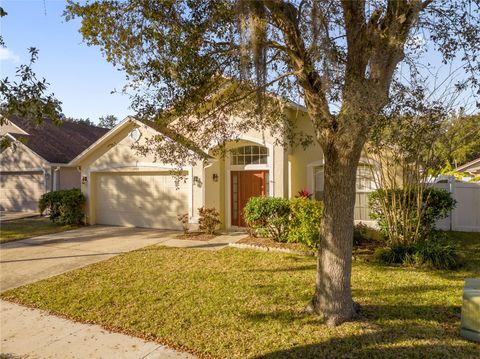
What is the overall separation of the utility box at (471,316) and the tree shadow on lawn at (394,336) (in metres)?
0.12

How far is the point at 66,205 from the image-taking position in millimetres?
14891

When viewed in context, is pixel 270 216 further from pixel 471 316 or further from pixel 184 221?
pixel 471 316

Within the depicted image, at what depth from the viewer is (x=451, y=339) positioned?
4.68 metres

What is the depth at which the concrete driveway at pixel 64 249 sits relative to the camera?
8383 mm

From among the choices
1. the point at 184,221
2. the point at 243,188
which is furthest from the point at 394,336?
the point at 184,221

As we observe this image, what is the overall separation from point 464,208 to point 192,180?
9.70 meters

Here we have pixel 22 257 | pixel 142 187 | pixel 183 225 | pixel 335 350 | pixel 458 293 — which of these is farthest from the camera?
pixel 142 187

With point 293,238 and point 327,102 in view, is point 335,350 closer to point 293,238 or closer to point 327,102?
point 327,102

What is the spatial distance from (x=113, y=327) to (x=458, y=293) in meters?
5.92

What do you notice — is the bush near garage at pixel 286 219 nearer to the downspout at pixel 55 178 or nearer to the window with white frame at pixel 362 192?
the window with white frame at pixel 362 192

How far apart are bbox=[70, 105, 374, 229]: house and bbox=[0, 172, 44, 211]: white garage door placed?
6022mm

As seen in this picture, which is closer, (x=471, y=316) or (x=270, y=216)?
(x=471, y=316)

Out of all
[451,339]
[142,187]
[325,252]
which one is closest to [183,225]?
[142,187]

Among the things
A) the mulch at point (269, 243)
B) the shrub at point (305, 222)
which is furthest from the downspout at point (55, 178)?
the shrub at point (305, 222)
